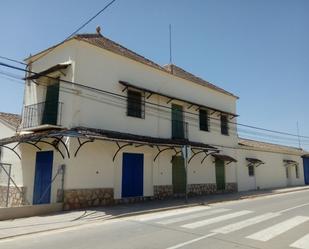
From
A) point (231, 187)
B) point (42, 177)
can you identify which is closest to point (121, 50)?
point (42, 177)

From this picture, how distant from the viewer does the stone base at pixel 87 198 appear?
13.0 metres

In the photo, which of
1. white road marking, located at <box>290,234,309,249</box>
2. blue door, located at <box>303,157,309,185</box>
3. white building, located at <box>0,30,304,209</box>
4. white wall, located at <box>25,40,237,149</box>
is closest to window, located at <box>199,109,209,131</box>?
white building, located at <box>0,30,304,209</box>

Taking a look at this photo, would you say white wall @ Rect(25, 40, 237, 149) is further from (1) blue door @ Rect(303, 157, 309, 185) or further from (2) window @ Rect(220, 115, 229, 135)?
(1) blue door @ Rect(303, 157, 309, 185)

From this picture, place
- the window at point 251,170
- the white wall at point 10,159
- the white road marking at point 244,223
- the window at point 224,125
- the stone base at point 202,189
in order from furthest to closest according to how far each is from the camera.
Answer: the window at point 251,170 → the window at point 224,125 → the stone base at point 202,189 → the white wall at point 10,159 → the white road marking at point 244,223

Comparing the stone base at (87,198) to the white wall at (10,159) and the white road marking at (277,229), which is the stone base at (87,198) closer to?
the white wall at (10,159)

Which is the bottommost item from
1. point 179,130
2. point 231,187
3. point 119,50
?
point 231,187

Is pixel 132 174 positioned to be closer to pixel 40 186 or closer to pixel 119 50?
pixel 40 186

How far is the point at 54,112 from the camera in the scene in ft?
49.2

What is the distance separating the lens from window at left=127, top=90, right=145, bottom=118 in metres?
16.5

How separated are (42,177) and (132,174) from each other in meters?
4.34

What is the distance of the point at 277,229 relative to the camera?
29.1 ft

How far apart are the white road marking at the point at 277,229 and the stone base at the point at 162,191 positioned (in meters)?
7.74

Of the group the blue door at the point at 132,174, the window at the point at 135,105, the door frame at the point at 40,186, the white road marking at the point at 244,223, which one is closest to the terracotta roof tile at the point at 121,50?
the window at the point at 135,105

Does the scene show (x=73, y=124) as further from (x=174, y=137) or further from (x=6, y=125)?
(x=174, y=137)
